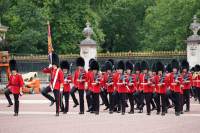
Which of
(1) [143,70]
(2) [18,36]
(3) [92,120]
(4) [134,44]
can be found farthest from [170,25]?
(3) [92,120]

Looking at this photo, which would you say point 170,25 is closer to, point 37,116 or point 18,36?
point 18,36

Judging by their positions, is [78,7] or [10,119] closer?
[10,119]

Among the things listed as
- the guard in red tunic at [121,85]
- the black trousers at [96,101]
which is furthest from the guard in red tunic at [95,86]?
the guard in red tunic at [121,85]

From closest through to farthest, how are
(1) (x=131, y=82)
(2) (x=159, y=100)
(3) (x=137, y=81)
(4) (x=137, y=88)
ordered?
(2) (x=159, y=100) < (1) (x=131, y=82) < (3) (x=137, y=81) < (4) (x=137, y=88)

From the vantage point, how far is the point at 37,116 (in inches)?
769

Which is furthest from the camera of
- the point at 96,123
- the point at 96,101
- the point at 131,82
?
the point at 131,82

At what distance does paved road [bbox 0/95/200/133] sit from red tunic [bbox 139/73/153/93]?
742 mm

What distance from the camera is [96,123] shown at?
16828 millimetres

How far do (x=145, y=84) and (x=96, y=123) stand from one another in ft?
13.0

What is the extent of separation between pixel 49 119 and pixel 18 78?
2.54 meters

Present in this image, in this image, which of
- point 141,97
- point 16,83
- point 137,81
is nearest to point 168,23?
point 141,97

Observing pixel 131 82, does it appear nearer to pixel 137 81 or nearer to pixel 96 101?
pixel 137 81

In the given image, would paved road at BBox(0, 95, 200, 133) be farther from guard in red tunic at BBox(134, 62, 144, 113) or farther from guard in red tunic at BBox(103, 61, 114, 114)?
guard in red tunic at BBox(134, 62, 144, 113)

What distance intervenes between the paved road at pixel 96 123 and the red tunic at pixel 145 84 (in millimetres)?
742
